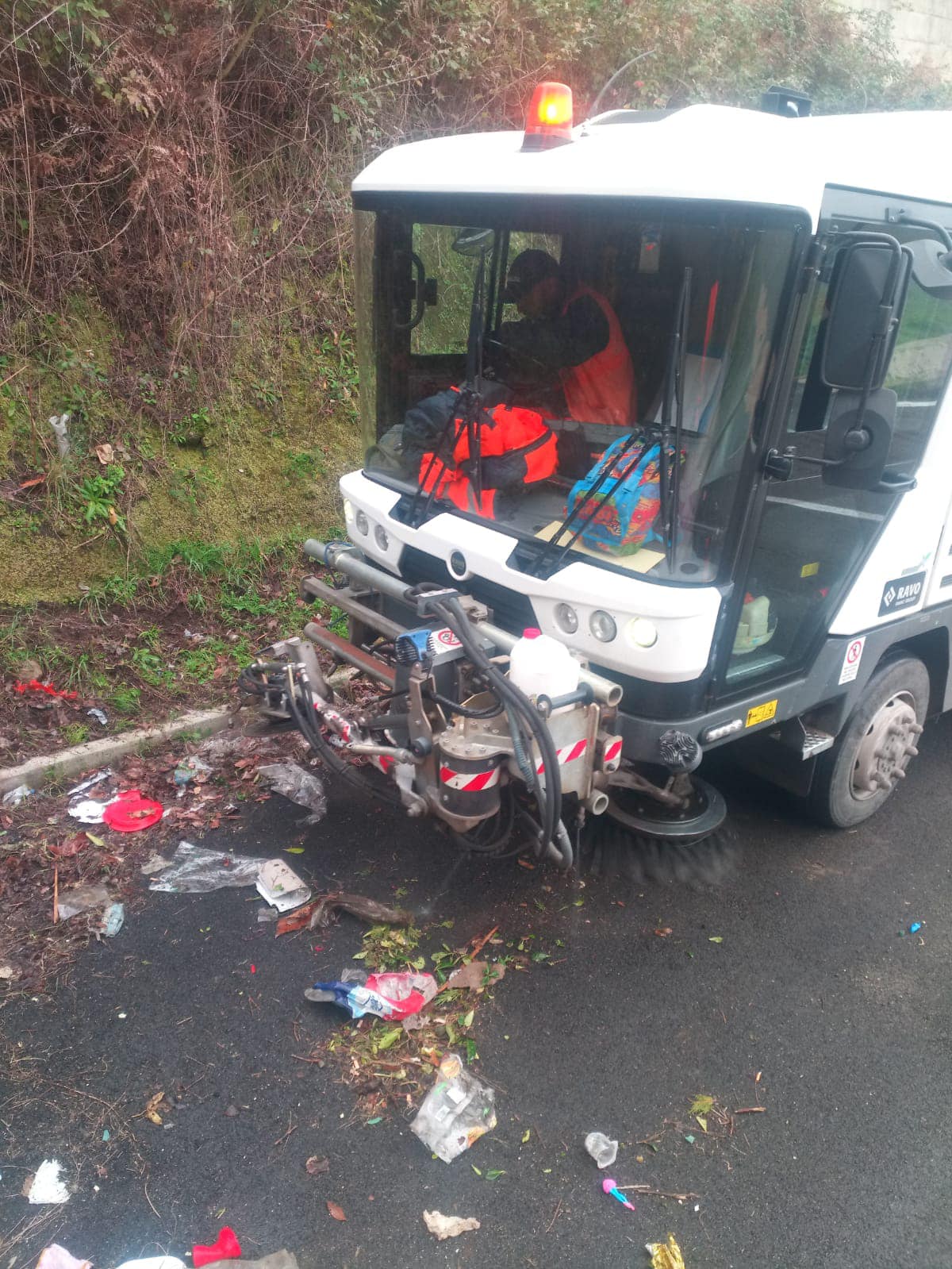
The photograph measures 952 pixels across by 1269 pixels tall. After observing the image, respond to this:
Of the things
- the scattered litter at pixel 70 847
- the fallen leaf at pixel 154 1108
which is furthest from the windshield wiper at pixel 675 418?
the scattered litter at pixel 70 847

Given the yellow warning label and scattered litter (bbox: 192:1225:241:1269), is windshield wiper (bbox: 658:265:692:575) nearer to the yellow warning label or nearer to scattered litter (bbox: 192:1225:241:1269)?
the yellow warning label

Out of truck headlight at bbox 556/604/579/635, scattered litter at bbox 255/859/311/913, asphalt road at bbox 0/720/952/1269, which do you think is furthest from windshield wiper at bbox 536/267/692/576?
scattered litter at bbox 255/859/311/913

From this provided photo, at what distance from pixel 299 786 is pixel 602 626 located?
81.0 inches

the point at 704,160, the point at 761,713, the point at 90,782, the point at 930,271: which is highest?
the point at 704,160

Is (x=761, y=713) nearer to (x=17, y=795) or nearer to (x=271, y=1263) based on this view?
(x=271, y=1263)

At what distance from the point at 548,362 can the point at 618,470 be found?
2.11 feet

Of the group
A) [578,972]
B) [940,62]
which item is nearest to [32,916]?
[578,972]

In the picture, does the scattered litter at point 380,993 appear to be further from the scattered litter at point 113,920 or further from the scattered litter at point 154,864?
the scattered litter at point 154,864

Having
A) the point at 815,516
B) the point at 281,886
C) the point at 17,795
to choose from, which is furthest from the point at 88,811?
the point at 815,516

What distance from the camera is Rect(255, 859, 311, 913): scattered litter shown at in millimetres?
3568

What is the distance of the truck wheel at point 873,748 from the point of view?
380 centimetres

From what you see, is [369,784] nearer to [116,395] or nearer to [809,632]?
[809,632]

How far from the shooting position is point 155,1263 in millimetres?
2318

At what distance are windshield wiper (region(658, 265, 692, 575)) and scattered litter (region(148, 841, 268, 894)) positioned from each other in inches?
87.3
